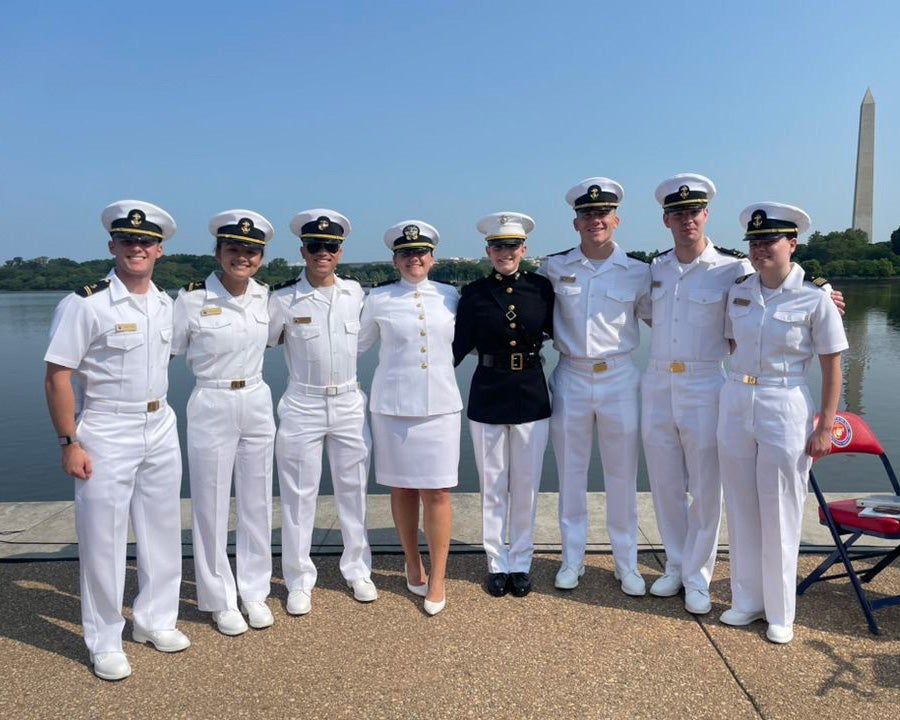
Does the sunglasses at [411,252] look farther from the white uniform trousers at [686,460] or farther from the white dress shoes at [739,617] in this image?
the white dress shoes at [739,617]

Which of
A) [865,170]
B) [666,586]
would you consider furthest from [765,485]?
[865,170]

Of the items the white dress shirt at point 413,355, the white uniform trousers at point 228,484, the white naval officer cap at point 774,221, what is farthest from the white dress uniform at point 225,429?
the white naval officer cap at point 774,221

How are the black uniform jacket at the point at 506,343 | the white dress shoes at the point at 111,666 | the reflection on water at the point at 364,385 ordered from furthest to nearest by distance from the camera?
1. the reflection on water at the point at 364,385
2. the black uniform jacket at the point at 506,343
3. the white dress shoes at the point at 111,666

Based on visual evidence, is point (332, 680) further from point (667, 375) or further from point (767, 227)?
point (767, 227)

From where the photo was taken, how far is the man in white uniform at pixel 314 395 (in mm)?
3678

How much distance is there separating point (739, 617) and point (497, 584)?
1.25 meters

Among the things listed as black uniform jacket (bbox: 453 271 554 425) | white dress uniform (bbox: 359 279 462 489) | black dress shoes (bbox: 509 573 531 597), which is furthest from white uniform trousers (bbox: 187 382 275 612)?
black dress shoes (bbox: 509 573 531 597)

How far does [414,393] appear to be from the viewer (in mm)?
3717

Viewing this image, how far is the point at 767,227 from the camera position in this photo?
333cm

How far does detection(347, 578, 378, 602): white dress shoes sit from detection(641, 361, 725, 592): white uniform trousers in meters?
1.64

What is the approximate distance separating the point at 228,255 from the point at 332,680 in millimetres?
2082

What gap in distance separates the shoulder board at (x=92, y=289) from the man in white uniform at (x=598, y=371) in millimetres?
2342

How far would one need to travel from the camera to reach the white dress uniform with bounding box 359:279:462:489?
3717mm

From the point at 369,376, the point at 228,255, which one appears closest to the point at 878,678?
the point at 228,255
